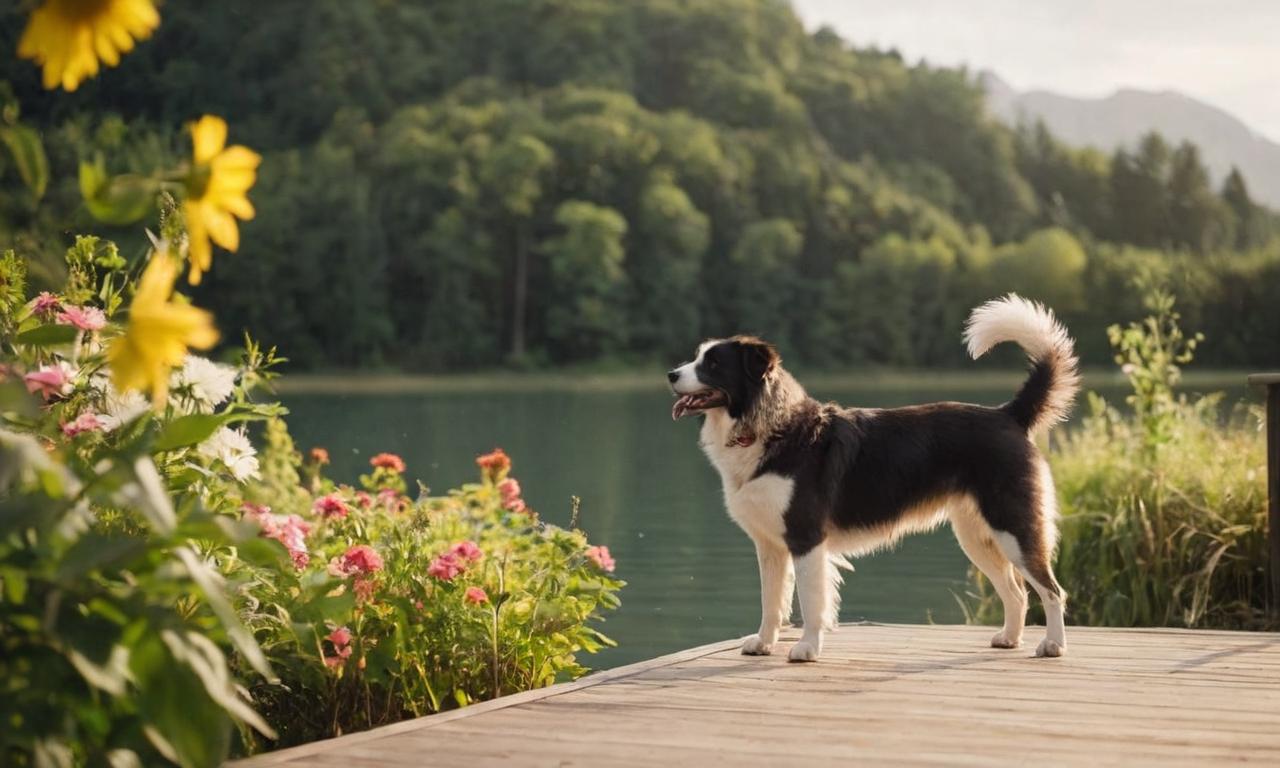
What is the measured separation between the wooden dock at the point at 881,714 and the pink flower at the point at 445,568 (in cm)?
53

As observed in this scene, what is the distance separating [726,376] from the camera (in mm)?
5070

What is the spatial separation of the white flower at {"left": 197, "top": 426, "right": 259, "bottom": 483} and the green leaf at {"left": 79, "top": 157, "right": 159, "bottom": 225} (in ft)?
7.90

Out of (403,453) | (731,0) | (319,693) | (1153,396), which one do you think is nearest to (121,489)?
(319,693)

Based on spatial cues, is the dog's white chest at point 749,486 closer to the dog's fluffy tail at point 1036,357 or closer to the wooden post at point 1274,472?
the dog's fluffy tail at point 1036,357

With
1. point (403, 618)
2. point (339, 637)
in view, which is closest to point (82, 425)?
point (339, 637)

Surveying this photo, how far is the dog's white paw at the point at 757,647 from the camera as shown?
512cm

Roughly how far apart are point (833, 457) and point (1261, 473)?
12.2 feet

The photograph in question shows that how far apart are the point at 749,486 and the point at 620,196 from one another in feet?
198

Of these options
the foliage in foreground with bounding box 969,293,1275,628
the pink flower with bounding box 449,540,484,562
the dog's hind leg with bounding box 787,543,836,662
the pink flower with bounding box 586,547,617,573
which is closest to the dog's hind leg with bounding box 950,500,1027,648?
the dog's hind leg with bounding box 787,543,836,662

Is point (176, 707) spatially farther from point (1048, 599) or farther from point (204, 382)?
point (1048, 599)

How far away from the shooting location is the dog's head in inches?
199

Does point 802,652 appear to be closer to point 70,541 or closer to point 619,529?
point 70,541

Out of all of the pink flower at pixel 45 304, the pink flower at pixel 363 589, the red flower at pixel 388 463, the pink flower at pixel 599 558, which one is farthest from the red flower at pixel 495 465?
the pink flower at pixel 45 304

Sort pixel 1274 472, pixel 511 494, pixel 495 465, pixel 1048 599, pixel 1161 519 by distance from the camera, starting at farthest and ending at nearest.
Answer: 1. pixel 1161 519
2. pixel 495 465
3. pixel 511 494
4. pixel 1274 472
5. pixel 1048 599
